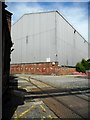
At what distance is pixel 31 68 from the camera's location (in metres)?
57.0

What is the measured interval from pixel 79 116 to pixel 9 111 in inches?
109

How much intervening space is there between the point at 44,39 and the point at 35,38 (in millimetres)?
2725

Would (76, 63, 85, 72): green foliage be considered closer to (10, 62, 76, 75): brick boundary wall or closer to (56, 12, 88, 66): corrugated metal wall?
(10, 62, 76, 75): brick boundary wall

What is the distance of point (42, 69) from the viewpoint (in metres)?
54.2

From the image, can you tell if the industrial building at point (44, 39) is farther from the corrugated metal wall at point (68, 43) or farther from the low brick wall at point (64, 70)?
the low brick wall at point (64, 70)

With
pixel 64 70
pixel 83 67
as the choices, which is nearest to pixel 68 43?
pixel 83 67

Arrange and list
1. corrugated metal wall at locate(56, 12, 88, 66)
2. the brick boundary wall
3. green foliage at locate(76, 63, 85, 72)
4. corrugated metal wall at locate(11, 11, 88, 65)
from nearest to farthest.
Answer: the brick boundary wall < corrugated metal wall at locate(11, 11, 88, 65) < corrugated metal wall at locate(56, 12, 88, 66) < green foliage at locate(76, 63, 85, 72)

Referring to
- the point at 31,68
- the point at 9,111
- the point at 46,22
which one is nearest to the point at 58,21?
the point at 46,22

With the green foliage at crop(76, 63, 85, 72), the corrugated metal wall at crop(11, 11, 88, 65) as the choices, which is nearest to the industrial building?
the corrugated metal wall at crop(11, 11, 88, 65)

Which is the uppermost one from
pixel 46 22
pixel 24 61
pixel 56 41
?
pixel 46 22

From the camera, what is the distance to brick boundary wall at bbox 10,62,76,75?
5203cm

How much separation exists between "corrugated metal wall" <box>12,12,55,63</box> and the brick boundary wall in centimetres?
112

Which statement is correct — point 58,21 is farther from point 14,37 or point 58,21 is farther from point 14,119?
point 14,119

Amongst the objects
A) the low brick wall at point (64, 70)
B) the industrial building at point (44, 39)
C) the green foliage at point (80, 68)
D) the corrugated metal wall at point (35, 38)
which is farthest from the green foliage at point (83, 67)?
the corrugated metal wall at point (35, 38)
